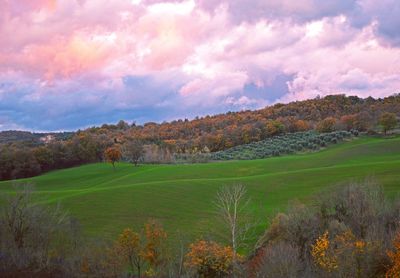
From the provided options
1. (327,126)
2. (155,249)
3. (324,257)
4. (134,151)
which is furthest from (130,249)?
(327,126)

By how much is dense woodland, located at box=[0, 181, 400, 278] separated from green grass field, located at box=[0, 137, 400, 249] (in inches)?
260

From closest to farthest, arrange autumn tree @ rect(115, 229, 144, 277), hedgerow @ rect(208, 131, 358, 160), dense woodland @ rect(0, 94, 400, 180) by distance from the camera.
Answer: autumn tree @ rect(115, 229, 144, 277), dense woodland @ rect(0, 94, 400, 180), hedgerow @ rect(208, 131, 358, 160)

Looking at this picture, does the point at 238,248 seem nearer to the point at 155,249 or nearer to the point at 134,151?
the point at 155,249

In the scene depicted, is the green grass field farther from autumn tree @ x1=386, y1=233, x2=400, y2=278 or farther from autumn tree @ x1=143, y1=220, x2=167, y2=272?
autumn tree @ x1=386, y1=233, x2=400, y2=278

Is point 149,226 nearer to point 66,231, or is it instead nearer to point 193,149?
point 66,231

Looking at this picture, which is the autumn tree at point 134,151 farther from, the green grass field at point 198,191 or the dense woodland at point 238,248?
the dense woodland at point 238,248

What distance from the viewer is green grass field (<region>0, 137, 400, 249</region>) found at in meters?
57.6

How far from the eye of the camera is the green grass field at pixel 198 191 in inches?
2266

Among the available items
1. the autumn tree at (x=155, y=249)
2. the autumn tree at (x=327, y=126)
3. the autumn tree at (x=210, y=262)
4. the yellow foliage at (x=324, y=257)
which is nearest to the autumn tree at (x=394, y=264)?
the yellow foliage at (x=324, y=257)

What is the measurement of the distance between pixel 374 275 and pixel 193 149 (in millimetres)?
133077

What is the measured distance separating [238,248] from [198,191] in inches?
917

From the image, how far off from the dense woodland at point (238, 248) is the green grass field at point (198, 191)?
661 centimetres

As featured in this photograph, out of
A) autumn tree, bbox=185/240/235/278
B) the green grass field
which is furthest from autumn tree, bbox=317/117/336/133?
autumn tree, bbox=185/240/235/278

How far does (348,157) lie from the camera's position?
320ft
